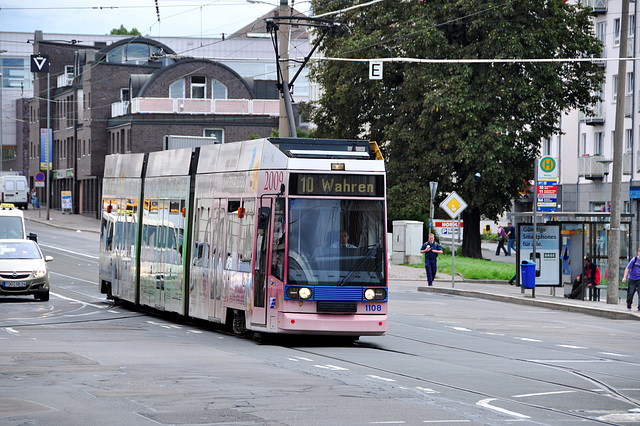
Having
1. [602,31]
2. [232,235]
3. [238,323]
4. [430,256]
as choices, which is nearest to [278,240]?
[232,235]

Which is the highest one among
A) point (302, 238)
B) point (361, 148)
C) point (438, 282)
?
point (361, 148)

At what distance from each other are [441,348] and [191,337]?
4233 mm

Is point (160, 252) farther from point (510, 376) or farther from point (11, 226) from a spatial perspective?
point (11, 226)

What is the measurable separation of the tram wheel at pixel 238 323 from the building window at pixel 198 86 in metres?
57.2

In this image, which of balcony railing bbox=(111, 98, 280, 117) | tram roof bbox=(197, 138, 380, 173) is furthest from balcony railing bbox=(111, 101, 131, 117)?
tram roof bbox=(197, 138, 380, 173)

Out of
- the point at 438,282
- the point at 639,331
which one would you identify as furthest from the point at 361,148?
the point at 438,282

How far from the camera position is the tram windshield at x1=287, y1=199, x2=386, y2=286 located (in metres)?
16.9

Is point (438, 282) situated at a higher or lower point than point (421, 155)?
lower

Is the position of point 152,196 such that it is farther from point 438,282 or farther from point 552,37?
point 552,37

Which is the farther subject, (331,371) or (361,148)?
(361,148)

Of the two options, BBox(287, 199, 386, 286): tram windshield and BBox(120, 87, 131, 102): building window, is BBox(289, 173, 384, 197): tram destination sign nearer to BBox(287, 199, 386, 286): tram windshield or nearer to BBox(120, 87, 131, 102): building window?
BBox(287, 199, 386, 286): tram windshield

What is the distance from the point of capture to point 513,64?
152 feet

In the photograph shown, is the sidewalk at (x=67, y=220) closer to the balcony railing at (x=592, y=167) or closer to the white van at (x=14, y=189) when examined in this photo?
the white van at (x=14, y=189)

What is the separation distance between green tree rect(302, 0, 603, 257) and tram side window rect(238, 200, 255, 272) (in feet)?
91.9
